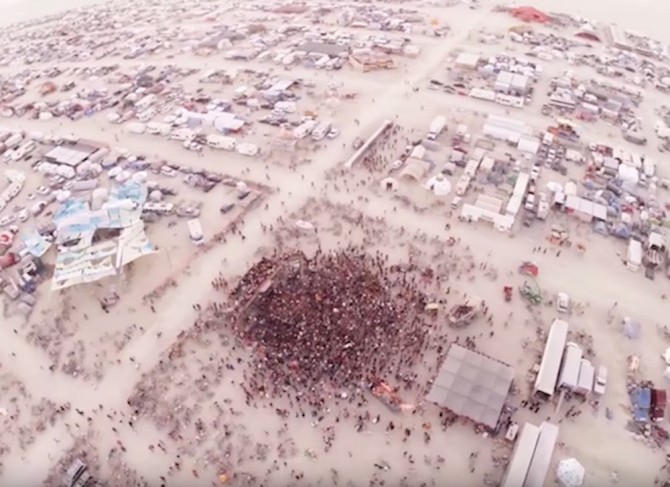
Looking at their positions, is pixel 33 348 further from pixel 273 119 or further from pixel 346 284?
pixel 273 119

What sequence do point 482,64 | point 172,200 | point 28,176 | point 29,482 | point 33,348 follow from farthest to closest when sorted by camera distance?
point 482,64 < point 28,176 < point 172,200 < point 33,348 < point 29,482

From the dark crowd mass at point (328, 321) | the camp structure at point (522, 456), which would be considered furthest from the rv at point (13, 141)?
the camp structure at point (522, 456)

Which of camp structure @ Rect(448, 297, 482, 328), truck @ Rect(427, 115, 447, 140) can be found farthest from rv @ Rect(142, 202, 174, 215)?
truck @ Rect(427, 115, 447, 140)

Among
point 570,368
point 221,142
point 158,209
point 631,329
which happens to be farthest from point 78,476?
point 631,329

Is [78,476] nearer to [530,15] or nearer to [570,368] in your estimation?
[570,368]

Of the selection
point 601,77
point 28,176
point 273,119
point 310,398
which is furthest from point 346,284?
point 601,77
